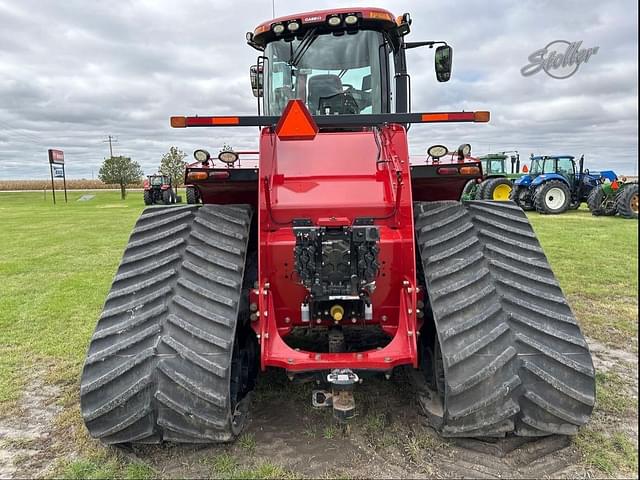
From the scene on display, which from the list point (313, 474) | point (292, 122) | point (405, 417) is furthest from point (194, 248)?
point (405, 417)

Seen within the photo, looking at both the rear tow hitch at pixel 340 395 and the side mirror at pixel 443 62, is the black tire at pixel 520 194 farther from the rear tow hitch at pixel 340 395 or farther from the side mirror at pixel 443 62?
the rear tow hitch at pixel 340 395

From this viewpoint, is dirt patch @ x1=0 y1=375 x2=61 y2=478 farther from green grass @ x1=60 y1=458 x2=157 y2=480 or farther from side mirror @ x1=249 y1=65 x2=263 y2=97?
side mirror @ x1=249 y1=65 x2=263 y2=97

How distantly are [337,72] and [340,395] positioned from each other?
255cm

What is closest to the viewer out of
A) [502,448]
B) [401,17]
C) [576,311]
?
[502,448]

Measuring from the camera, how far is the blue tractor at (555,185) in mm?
20094

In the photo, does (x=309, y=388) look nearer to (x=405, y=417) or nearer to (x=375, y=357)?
(x=405, y=417)

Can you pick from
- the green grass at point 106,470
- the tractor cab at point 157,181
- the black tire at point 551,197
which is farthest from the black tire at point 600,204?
the tractor cab at point 157,181

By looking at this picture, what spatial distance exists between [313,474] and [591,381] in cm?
169

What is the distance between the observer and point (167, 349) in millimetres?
3098

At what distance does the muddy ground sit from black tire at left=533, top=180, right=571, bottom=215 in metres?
17.2

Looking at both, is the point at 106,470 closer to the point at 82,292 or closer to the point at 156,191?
the point at 82,292

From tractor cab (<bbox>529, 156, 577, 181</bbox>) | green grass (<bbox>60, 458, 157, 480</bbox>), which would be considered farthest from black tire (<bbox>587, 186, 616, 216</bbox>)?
green grass (<bbox>60, 458, 157, 480</bbox>)

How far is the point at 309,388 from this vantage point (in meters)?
4.21

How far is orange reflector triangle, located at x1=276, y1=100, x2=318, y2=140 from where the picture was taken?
3.09 m
